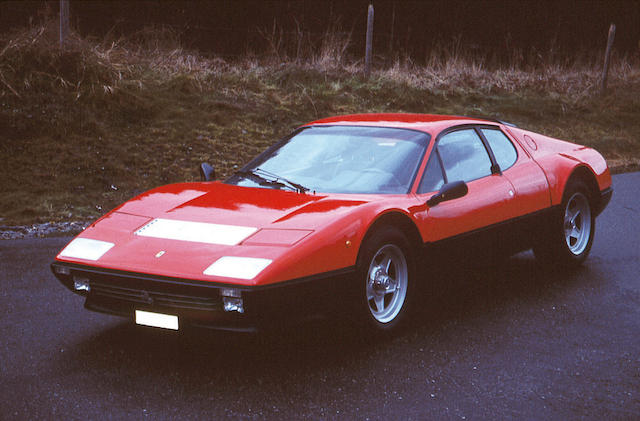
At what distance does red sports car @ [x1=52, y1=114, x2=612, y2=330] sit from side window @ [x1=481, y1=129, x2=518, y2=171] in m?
0.01

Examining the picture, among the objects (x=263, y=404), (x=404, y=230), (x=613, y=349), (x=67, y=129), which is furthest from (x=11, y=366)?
(x=67, y=129)

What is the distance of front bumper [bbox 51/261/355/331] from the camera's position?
12.8 feet

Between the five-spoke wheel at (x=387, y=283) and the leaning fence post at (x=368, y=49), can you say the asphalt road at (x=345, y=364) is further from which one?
the leaning fence post at (x=368, y=49)

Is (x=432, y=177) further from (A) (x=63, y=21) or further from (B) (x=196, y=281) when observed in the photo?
(A) (x=63, y=21)

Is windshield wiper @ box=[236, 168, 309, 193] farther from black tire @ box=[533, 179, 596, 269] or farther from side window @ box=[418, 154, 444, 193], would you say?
black tire @ box=[533, 179, 596, 269]

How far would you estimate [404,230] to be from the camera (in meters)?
4.82

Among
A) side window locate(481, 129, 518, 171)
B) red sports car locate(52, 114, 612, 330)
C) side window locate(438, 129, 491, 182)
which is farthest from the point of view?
side window locate(481, 129, 518, 171)

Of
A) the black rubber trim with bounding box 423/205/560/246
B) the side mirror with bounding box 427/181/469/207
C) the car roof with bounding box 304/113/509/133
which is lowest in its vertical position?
the black rubber trim with bounding box 423/205/560/246

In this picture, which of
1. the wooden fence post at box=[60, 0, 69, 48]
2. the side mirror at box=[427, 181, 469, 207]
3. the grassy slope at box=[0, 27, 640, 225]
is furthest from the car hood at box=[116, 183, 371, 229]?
the wooden fence post at box=[60, 0, 69, 48]

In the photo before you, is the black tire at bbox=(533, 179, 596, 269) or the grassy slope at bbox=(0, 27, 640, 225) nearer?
the black tire at bbox=(533, 179, 596, 269)

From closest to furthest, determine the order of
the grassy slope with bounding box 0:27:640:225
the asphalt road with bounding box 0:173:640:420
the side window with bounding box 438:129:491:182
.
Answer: the asphalt road with bounding box 0:173:640:420
the side window with bounding box 438:129:491:182
the grassy slope with bounding box 0:27:640:225

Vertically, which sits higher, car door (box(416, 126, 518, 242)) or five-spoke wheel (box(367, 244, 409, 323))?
car door (box(416, 126, 518, 242))

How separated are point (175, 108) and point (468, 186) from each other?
7.82 metres

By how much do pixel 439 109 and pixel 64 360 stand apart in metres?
12.0
